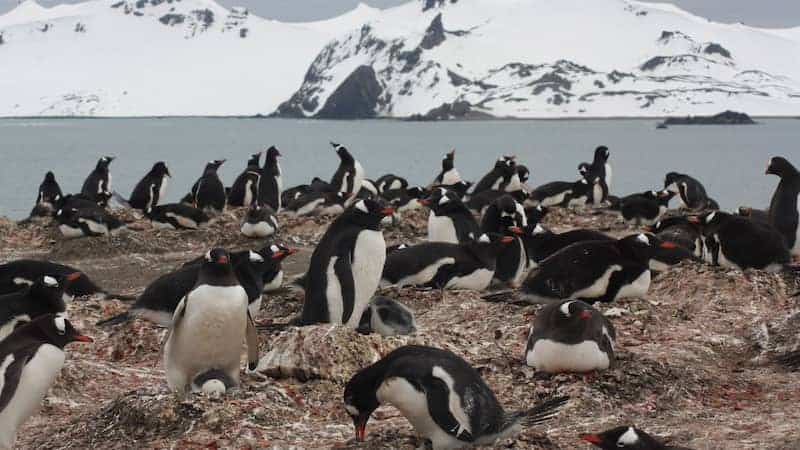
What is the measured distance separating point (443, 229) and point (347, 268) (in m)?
4.15

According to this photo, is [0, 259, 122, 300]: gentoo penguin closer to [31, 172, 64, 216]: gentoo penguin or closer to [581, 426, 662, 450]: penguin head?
[581, 426, 662, 450]: penguin head

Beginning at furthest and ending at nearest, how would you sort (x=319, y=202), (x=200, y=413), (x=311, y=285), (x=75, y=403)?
(x=319, y=202) < (x=311, y=285) < (x=75, y=403) < (x=200, y=413)

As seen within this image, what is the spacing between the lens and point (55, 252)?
14.7 meters

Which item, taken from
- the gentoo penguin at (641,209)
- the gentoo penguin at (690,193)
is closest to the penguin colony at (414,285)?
the gentoo penguin at (641,209)

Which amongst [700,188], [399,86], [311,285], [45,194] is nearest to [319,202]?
[45,194]

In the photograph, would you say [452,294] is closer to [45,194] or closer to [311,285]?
[311,285]

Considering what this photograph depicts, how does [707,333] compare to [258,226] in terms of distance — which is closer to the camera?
[707,333]

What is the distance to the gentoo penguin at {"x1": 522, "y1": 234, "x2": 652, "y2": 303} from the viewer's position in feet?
27.6

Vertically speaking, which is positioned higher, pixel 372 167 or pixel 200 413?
pixel 200 413

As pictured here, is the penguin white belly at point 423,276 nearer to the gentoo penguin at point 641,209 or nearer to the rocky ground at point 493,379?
the rocky ground at point 493,379

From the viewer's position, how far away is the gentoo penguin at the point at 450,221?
1185 cm

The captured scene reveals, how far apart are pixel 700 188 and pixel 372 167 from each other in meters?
36.7

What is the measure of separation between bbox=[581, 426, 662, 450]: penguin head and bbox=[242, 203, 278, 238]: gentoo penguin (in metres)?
10.5

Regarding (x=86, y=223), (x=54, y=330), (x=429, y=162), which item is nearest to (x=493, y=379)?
(x=54, y=330)
